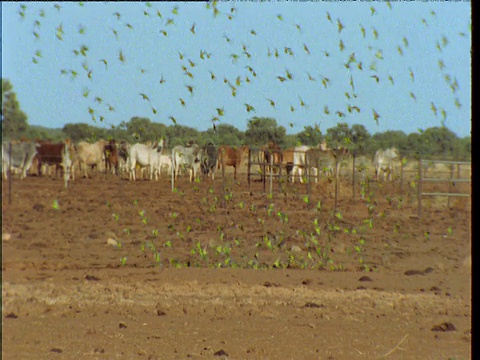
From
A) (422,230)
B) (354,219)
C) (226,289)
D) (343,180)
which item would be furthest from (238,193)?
(226,289)

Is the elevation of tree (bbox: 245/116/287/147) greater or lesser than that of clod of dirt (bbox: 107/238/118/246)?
greater

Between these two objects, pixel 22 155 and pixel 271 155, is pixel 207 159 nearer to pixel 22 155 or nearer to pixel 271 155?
pixel 271 155

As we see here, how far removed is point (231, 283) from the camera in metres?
8.31

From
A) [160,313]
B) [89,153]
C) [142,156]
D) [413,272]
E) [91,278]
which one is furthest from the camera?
[89,153]

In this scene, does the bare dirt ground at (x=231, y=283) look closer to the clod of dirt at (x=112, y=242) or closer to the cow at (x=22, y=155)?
the clod of dirt at (x=112, y=242)

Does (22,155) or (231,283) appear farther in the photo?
(22,155)

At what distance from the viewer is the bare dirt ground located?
18.4 feet

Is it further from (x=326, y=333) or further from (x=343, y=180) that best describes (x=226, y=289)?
(x=343, y=180)

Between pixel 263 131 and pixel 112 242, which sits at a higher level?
pixel 263 131

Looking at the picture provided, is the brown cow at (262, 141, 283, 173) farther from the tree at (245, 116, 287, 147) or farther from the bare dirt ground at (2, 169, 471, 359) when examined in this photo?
the tree at (245, 116, 287, 147)

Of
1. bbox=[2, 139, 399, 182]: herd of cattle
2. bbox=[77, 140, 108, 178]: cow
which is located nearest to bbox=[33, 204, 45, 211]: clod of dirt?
bbox=[2, 139, 399, 182]: herd of cattle

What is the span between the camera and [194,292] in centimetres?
768

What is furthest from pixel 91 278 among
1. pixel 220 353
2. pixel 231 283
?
pixel 220 353

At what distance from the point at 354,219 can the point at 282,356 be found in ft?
34.2
